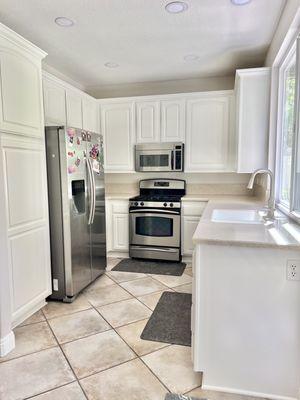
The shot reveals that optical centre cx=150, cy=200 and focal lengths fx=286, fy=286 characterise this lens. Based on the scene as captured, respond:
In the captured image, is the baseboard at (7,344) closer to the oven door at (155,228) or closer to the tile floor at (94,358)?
the tile floor at (94,358)

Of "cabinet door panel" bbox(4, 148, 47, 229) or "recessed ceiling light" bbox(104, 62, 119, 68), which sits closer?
"cabinet door panel" bbox(4, 148, 47, 229)

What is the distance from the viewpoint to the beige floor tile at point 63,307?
2650mm

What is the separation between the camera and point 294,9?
201 cm

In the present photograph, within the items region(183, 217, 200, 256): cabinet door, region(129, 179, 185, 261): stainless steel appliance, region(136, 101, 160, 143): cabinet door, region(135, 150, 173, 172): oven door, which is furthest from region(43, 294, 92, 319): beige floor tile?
region(136, 101, 160, 143): cabinet door

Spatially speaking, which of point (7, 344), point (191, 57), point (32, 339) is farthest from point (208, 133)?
point (7, 344)

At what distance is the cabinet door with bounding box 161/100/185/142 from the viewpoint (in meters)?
4.04

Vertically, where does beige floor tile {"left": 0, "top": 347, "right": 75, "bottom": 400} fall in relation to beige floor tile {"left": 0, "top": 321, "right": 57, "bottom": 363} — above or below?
below

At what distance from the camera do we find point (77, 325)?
7.99 feet

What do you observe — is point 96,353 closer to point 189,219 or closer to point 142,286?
point 142,286

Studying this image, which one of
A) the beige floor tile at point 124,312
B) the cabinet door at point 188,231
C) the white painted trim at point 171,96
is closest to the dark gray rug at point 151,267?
the cabinet door at point 188,231

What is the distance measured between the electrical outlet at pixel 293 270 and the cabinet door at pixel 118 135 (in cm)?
305

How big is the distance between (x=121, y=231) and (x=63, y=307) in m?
1.54

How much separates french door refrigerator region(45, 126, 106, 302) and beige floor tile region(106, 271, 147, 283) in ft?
1.17

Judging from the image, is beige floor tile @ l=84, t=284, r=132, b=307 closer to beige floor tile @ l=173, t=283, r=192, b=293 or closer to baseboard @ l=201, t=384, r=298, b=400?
beige floor tile @ l=173, t=283, r=192, b=293
